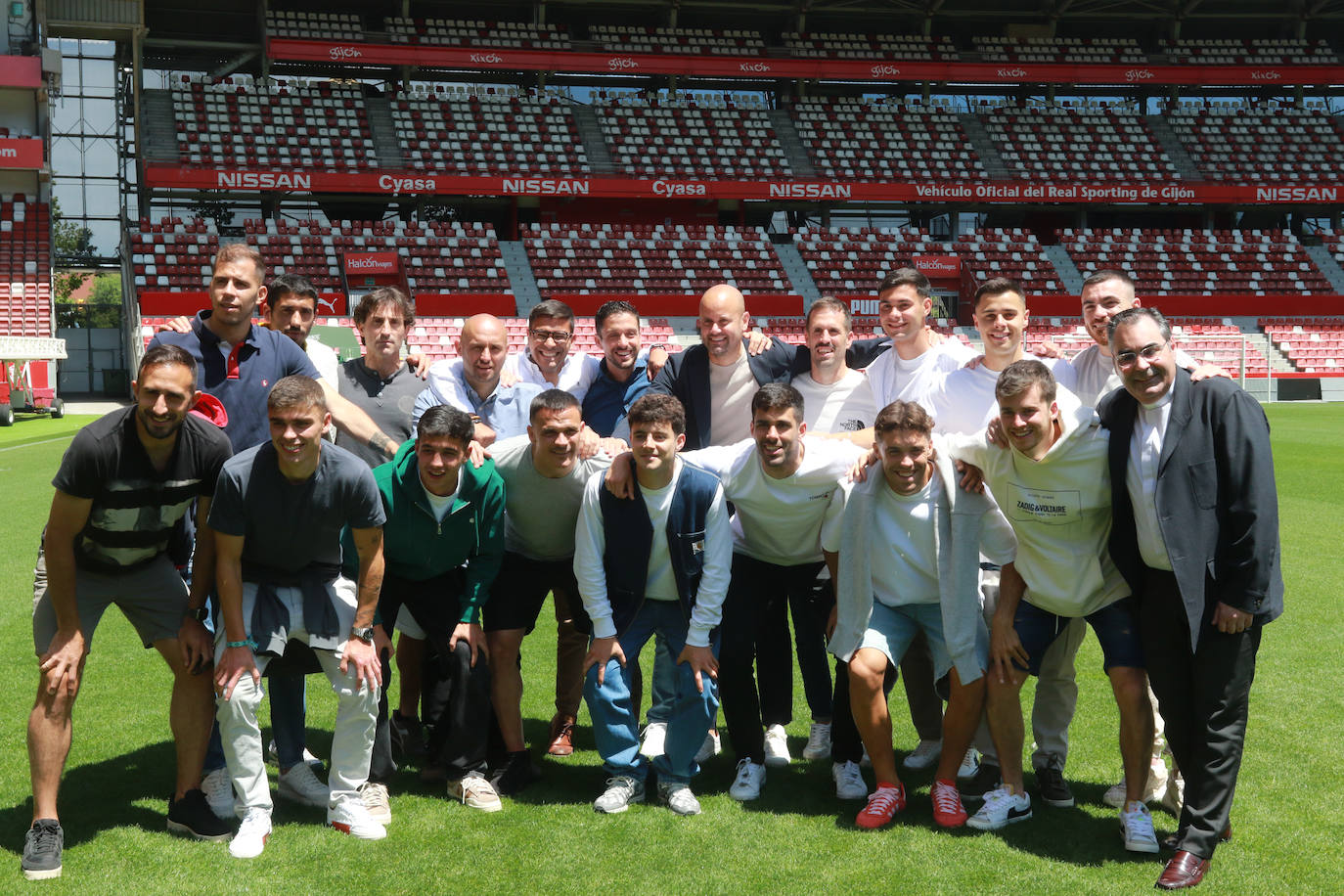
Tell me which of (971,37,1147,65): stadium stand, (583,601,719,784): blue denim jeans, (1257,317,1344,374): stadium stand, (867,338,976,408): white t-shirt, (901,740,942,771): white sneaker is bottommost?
(901,740,942,771): white sneaker

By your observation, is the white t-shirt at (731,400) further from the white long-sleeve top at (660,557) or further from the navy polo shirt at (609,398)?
the white long-sleeve top at (660,557)

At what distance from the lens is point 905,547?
466 centimetres

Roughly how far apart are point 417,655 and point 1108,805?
10.7 ft

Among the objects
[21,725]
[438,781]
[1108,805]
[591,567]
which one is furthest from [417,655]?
[1108,805]

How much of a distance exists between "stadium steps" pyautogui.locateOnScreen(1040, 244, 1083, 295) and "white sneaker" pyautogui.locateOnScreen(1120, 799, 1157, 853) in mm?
33946

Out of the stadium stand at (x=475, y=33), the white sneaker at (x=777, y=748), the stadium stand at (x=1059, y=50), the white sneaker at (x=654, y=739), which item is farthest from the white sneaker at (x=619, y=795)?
the stadium stand at (x=1059, y=50)

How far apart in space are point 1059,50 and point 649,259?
18393 millimetres

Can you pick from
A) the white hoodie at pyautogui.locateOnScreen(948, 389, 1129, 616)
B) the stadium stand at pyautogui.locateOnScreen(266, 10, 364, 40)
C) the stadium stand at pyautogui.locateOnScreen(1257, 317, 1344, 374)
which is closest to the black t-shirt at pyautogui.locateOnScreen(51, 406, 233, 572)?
the white hoodie at pyautogui.locateOnScreen(948, 389, 1129, 616)

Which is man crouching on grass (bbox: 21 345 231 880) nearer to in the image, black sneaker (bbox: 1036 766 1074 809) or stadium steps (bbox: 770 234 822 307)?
black sneaker (bbox: 1036 766 1074 809)

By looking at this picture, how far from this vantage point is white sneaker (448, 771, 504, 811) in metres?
4.63

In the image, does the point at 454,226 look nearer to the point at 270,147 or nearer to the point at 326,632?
the point at 270,147

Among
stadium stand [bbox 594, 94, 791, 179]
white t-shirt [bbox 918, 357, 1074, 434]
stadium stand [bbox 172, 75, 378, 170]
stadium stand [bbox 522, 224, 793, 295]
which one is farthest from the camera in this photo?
stadium stand [bbox 594, 94, 791, 179]

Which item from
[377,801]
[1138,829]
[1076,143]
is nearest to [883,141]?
[1076,143]

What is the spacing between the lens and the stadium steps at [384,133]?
3541 centimetres
